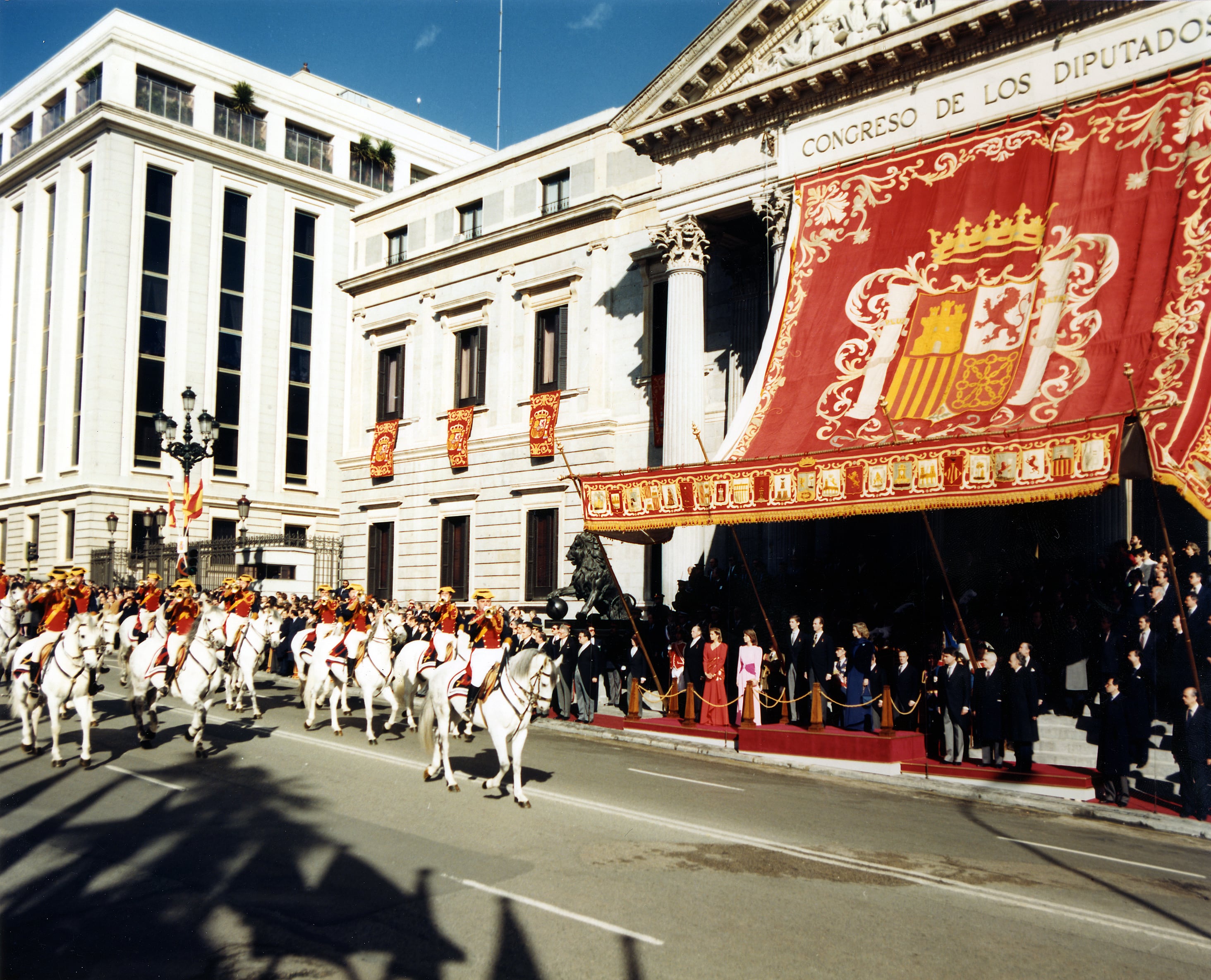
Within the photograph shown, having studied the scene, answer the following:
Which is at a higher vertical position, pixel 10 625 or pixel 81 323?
pixel 81 323

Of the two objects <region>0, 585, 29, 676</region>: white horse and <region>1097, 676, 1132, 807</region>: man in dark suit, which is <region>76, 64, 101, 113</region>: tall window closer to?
<region>0, 585, 29, 676</region>: white horse

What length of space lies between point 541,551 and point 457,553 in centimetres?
446

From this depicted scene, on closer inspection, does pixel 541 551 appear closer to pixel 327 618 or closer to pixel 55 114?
pixel 327 618

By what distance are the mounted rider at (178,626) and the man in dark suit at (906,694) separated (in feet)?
37.9

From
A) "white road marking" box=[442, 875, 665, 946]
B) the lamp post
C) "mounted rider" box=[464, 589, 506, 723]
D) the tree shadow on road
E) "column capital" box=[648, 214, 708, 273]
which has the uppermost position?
"column capital" box=[648, 214, 708, 273]

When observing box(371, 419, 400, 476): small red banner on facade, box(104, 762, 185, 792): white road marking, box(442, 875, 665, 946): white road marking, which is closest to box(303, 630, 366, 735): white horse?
box(104, 762, 185, 792): white road marking

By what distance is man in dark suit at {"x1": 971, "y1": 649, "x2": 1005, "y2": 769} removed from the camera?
15.8 m

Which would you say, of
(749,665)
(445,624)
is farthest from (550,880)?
(749,665)

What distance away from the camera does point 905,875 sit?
32.2ft

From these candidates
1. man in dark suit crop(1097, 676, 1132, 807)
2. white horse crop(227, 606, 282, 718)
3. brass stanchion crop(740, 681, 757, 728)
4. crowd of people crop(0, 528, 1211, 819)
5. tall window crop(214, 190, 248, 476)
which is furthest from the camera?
tall window crop(214, 190, 248, 476)

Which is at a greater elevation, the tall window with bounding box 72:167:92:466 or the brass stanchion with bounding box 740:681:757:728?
the tall window with bounding box 72:167:92:466

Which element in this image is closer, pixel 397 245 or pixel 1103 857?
pixel 1103 857

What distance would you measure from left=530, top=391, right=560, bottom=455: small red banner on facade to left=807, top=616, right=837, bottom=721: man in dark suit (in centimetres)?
1695

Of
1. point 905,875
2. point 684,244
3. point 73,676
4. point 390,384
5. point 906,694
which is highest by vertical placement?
point 684,244
